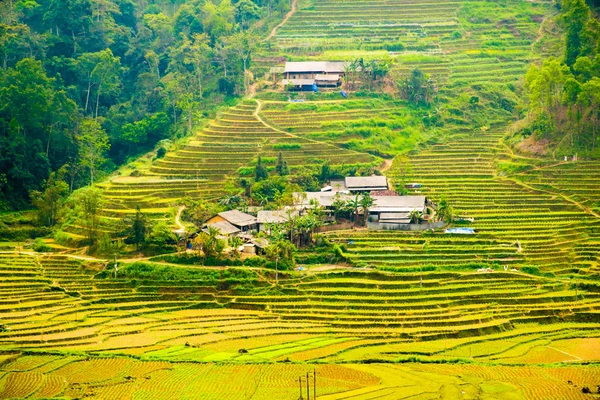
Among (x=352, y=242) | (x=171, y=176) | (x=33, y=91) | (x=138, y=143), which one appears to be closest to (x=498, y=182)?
(x=352, y=242)

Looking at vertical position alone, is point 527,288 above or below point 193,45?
below

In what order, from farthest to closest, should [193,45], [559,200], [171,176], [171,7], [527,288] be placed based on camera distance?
1. [171,7]
2. [193,45]
3. [171,176]
4. [559,200]
5. [527,288]

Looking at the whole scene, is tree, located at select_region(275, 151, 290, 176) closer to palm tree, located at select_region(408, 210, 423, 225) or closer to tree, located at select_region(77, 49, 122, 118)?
palm tree, located at select_region(408, 210, 423, 225)

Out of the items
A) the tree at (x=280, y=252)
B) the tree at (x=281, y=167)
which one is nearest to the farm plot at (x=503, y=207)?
the tree at (x=280, y=252)

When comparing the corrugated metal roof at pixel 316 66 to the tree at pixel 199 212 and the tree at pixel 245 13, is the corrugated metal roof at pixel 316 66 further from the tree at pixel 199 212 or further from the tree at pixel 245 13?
the tree at pixel 199 212

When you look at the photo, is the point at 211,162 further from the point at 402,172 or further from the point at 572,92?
the point at 572,92

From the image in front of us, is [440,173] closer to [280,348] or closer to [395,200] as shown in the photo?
[395,200]

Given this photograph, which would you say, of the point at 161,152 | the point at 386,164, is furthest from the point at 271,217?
the point at 161,152
